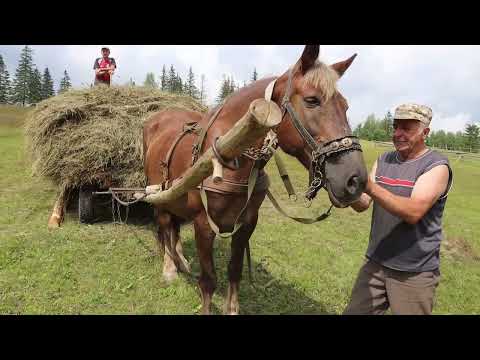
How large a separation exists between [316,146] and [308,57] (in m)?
0.60

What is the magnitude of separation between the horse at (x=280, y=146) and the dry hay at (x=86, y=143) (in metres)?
1.09

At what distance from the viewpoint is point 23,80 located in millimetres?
63750

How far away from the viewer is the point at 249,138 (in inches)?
66.1

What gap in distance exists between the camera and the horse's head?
6.06 feet

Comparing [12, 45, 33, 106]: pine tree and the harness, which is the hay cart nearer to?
the harness

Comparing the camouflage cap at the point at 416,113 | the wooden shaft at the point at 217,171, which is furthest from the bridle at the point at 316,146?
the wooden shaft at the point at 217,171

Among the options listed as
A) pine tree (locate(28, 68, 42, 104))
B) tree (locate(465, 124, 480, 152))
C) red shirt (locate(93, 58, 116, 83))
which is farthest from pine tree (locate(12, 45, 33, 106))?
tree (locate(465, 124, 480, 152))

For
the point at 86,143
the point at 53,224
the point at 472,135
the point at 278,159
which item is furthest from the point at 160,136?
the point at 472,135

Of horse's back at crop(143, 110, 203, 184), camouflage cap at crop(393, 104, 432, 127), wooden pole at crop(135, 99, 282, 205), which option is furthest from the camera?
horse's back at crop(143, 110, 203, 184)

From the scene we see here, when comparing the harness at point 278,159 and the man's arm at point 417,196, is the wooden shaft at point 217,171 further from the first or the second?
the man's arm at point 417,196

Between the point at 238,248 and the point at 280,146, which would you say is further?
the point at 238,248

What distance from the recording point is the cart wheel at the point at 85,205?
569 cm

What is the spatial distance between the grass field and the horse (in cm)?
55

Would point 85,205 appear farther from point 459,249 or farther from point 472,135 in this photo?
point 472,135
